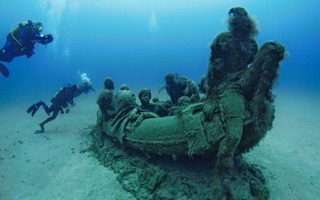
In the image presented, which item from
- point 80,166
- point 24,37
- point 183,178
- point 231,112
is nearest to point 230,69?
point 231,112

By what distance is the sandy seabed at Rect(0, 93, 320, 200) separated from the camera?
6352 mm

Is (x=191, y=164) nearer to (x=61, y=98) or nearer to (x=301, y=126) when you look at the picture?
(x=61, y=98)

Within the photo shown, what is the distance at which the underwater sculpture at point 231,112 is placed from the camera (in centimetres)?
479

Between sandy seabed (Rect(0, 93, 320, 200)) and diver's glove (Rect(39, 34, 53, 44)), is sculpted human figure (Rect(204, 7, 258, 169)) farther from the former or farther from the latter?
diver's glove (Rect(39, 34, 53, 44))

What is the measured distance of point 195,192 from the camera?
18.1ft

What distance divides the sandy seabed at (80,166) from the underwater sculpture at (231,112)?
1.54 meters

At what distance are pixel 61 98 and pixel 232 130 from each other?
10.5m

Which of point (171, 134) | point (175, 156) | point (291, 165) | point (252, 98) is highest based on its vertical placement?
point (252, 98)

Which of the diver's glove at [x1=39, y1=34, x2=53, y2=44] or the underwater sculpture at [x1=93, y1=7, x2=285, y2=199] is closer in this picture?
the underwater sculpture at [x1=93, y1=7, x2=285, y2=199]

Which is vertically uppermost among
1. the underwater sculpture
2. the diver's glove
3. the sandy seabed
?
the diver's glove

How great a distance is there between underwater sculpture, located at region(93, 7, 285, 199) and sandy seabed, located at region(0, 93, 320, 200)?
60.6 inches

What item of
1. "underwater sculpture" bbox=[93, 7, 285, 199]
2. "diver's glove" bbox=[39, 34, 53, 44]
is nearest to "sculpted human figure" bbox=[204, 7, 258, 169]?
"underwater sculpture" bbox=[93, 7, 285, 199]

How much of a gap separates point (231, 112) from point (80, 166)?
206 inches

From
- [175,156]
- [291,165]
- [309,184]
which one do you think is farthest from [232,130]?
[291,165]
